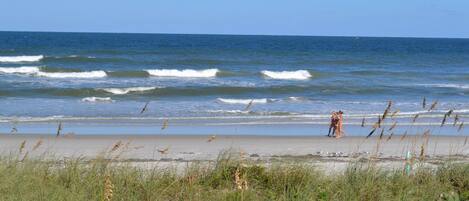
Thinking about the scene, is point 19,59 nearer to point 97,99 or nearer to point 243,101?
point 97,99

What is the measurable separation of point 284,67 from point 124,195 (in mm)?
42201

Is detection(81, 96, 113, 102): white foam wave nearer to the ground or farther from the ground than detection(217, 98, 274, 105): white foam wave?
nearer to the ground

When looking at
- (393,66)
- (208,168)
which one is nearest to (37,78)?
(393,66)

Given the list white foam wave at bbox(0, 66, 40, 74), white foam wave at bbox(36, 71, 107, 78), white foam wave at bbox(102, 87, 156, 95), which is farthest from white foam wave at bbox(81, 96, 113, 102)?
white foam wave at bbox(0, 66, 40, 74)

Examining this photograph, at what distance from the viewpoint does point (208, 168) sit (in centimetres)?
675

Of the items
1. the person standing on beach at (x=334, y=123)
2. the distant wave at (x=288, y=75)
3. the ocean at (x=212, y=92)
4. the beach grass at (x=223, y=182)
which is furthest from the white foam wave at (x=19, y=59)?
the beach grass at (x=223, y=182)

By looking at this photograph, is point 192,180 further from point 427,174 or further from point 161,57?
point 161,57

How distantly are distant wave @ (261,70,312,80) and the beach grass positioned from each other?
3228 cm

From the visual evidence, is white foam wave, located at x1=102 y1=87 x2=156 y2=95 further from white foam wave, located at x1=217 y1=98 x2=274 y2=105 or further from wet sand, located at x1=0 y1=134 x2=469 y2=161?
wet sand, located at x1=0 y1=134 x2=469 y2=161

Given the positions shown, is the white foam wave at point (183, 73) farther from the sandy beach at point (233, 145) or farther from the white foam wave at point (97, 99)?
the sandy beach at point (233, 145)

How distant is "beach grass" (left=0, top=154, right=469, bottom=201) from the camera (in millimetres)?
5723

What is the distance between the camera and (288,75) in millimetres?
40938

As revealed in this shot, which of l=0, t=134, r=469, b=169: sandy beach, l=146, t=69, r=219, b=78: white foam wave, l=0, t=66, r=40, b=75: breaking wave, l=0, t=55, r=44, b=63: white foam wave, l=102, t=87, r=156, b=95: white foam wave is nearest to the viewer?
l=0, t=134, r=469, b=169: sandy beach

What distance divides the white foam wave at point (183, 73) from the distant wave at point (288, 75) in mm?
3018
